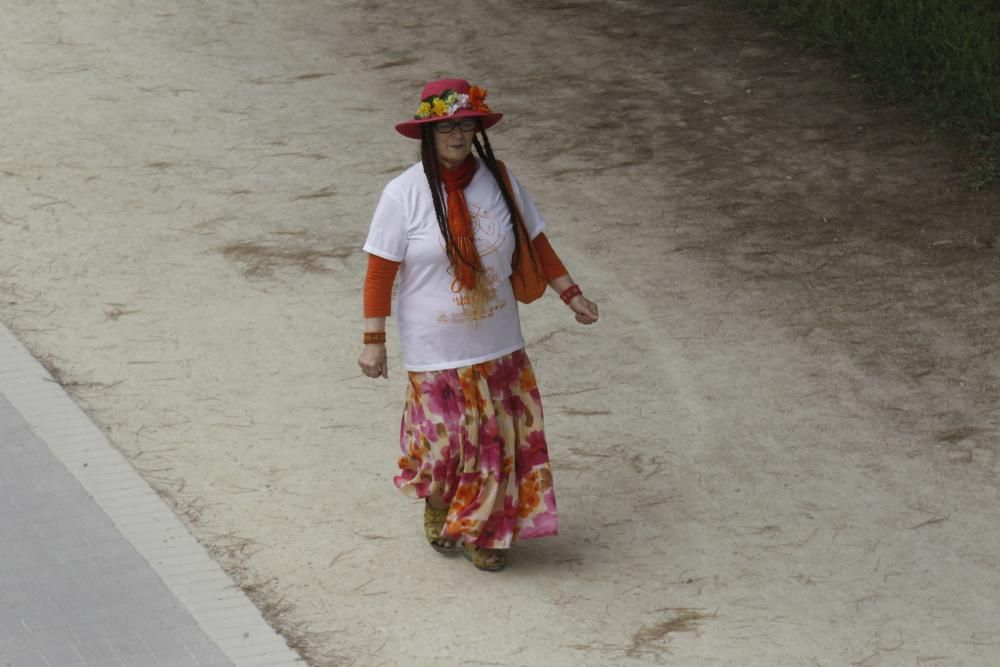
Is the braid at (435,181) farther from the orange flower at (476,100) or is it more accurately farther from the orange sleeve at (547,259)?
the orange sleeve at (547,259)

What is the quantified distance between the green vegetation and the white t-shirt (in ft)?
17.7

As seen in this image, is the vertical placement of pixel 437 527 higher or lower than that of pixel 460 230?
lower

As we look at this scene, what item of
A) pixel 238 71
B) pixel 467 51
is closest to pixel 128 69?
pixel 238 71

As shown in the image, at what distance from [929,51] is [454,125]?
7.22 m

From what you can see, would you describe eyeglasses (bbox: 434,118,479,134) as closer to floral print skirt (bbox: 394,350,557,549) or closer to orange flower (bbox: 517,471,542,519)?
floral print skirt (bbox: 394,350,557,549)

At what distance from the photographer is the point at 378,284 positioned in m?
5.70

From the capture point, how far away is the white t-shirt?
5672 mm

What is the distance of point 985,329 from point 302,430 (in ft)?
12.0

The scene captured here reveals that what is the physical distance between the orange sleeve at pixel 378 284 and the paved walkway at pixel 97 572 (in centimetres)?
112

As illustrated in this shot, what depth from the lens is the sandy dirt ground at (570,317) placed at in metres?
5.89

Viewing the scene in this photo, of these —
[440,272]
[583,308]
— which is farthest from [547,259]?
[440,272]

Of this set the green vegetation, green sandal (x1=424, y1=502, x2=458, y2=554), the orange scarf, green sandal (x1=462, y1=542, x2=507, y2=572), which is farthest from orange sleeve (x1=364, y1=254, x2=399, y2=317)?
the green vegetation

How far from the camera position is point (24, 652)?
5.39 m

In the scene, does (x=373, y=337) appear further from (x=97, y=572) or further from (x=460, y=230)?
(x=97, y=572)
